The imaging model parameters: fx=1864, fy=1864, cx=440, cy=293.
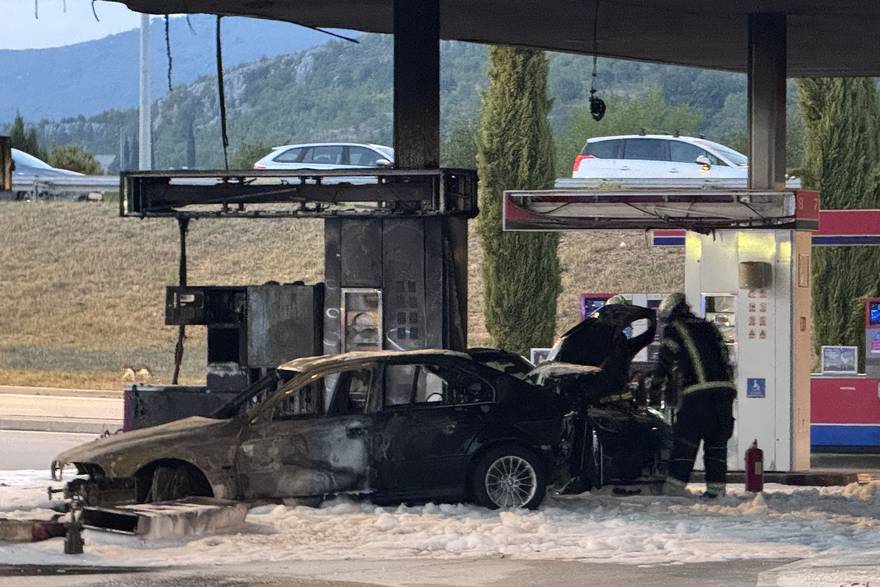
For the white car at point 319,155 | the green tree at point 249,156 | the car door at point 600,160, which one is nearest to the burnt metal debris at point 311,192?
the car door at point 600,160

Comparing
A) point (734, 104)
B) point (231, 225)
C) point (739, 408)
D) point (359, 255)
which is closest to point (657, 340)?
point (739, 408)

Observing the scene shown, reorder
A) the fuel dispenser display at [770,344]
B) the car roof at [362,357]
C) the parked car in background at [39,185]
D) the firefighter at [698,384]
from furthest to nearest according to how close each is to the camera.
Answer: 1. the parked car in background at [39,185]
2. the fuel dispenser display at [770,344]
3. the firefighter at [698,384]
4. the car roof at [362,357]

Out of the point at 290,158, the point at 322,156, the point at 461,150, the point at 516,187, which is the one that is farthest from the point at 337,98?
the point at 516,187

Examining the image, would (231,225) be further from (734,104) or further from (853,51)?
(734,104)

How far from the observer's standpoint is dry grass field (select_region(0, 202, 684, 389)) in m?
41.1

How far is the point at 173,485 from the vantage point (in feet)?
50.0

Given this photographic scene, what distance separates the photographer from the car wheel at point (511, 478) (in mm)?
15555

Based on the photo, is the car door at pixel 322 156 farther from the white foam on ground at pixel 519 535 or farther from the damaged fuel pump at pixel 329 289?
the white foam on ground at pixel 519 535

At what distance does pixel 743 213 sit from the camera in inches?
742

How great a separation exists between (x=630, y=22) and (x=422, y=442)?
7086 mm

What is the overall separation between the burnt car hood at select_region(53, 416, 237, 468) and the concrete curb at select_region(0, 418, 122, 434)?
9447 millimetres

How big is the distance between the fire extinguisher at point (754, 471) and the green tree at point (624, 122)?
4887 cm

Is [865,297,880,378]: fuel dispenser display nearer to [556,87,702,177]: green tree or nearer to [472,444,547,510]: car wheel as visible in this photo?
[472,444,547,510]: car wheel

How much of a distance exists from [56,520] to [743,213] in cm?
808
